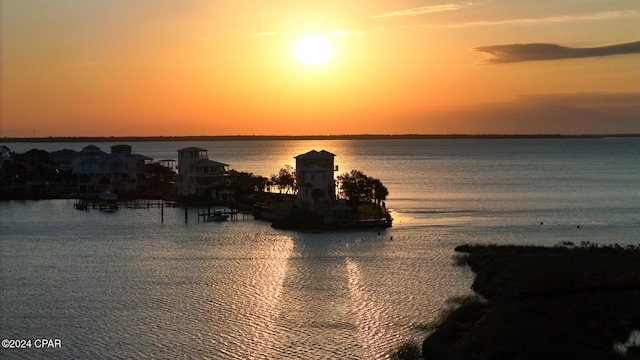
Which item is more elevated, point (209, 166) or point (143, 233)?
point (209, 166)

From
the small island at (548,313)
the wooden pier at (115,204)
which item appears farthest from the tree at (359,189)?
the small island at (548,313)

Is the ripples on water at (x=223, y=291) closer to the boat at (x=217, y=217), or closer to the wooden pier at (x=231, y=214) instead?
the boat at (x=217, y=217)

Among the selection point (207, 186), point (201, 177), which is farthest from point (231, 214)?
point (201, 177)

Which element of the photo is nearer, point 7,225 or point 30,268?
point 30,268

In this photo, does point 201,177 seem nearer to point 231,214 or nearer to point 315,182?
point 231,214

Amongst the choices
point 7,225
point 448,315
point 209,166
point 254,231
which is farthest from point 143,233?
point 448,315

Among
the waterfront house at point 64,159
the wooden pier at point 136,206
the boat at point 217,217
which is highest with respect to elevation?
the waterfront house at point 64,159

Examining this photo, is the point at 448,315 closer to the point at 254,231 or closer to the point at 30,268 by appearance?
the point at 30,268
